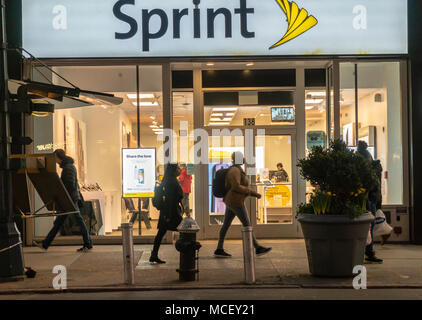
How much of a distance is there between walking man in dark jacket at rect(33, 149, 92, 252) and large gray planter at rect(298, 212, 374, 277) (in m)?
5.13

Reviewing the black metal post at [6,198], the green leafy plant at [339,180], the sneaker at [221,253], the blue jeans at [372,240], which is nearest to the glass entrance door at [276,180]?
the sneaker at [221,253]

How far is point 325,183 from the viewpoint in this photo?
9.21 metres

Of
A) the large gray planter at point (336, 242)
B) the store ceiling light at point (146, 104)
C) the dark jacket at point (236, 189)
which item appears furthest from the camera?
the store ceiling light at point (146, 104)

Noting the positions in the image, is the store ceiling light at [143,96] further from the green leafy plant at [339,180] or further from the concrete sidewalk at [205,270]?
the green leafy plant at [339,180]

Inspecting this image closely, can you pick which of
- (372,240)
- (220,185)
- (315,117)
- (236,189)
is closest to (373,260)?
(372,240)

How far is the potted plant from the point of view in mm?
8938

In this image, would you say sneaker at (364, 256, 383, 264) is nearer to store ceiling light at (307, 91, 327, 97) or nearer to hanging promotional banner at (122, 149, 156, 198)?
store ceiling light at (307, 91, 327, 97)

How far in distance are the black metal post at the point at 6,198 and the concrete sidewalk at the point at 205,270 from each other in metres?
0.27

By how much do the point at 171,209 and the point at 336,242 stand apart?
Answer: 2.85m

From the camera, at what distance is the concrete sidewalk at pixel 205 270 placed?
8602 mm

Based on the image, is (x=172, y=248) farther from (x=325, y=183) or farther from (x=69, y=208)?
(x=325, y=183)

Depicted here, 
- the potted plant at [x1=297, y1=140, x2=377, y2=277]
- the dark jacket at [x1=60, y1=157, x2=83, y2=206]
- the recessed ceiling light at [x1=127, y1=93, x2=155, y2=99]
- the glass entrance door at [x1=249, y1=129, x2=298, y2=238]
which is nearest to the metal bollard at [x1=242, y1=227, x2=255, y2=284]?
the potted plant at [x1=297, y1=140, x2=377, y2=277]
